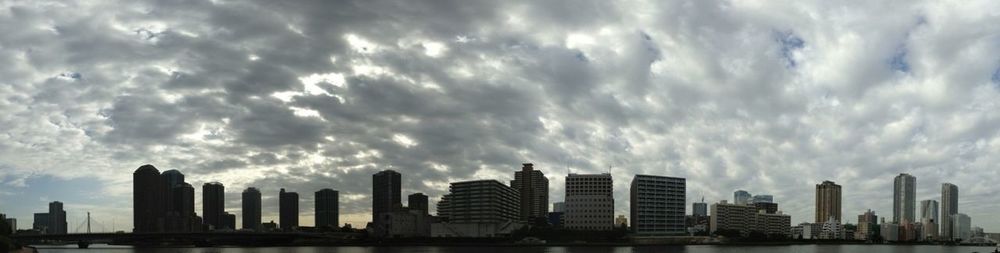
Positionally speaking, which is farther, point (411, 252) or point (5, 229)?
point (411, 252)

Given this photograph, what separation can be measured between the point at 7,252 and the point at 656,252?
5665 inches

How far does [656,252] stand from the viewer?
199 meters

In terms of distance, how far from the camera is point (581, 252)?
196m

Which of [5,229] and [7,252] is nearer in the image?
[7,252]

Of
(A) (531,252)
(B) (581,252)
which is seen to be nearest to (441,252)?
(A) (531,252)

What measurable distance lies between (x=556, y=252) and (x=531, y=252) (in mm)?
6434

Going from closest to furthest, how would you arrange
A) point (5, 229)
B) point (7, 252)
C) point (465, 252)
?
point (7, 252)
point (5, 229)
point (465, 252)

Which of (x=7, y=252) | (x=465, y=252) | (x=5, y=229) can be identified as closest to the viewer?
(x=7, y=252)

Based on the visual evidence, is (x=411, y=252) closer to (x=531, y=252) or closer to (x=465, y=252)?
(x=465, y=252)

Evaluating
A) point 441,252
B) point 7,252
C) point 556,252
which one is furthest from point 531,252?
point 7,252

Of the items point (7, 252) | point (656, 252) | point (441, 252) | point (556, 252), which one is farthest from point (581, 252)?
point (7, 252)

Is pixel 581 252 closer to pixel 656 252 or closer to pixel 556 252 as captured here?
pixel 556 252

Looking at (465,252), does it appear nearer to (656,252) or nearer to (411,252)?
(411,252)

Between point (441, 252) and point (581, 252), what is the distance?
3601 cm
